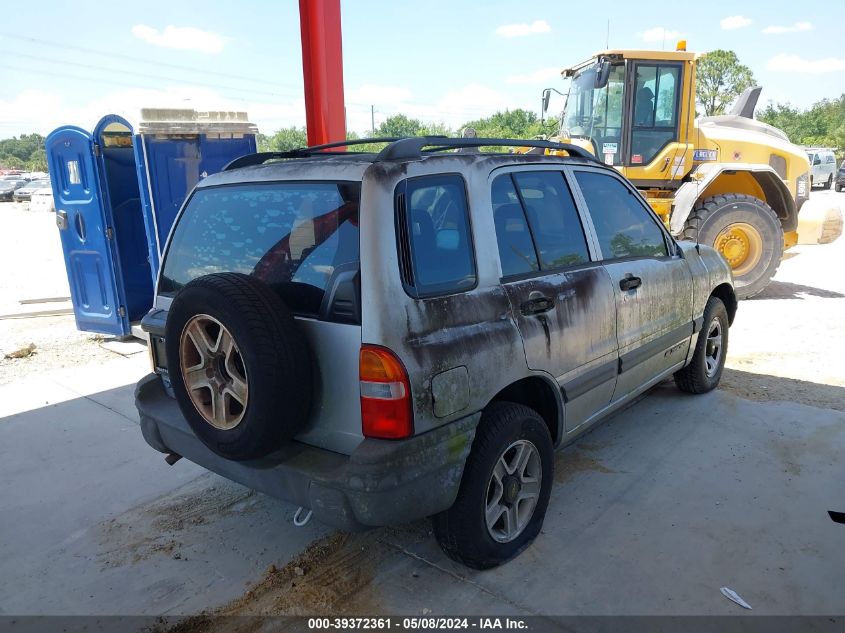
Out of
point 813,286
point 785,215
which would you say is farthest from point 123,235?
point 813,286

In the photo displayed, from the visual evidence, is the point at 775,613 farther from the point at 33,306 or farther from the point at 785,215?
the point at 33,306

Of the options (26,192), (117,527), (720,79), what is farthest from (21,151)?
(117,527)

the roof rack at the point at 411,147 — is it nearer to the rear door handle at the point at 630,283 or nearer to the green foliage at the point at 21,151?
the rear door handle at the point at 630,283

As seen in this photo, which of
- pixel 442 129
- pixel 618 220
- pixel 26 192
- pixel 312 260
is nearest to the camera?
pixel 312 260

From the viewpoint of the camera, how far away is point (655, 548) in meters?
2.95

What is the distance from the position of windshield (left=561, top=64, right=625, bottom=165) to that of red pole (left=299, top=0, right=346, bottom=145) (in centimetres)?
409

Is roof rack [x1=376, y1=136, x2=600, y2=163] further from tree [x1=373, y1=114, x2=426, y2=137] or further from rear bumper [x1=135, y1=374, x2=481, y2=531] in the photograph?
tree [x1=373, y1=114, x2=426, y2=137]

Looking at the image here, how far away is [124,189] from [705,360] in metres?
6.00

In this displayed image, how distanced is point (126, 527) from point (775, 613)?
10.1ft

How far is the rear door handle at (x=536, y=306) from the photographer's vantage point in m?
2.75

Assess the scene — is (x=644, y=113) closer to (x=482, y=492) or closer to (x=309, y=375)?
(x=482, y=492)

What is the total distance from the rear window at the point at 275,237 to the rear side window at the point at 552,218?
990 millimetres

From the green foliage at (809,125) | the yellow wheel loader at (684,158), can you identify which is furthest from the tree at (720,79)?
the yellow wheel loader at (684,158)

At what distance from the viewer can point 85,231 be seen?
6.50m
